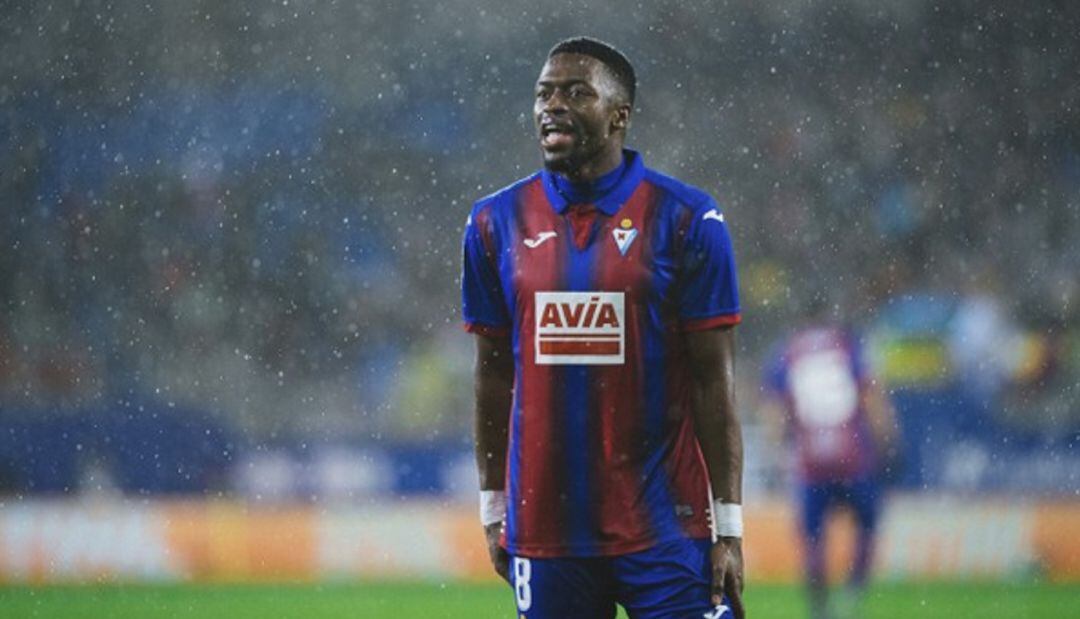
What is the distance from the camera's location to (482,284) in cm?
382

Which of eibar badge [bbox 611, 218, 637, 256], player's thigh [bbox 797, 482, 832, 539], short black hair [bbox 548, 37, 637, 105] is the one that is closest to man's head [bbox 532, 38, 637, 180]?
short black hair [bbox 548, 37, 637, 105]

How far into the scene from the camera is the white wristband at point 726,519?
370cm

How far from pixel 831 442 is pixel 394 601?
2.73m

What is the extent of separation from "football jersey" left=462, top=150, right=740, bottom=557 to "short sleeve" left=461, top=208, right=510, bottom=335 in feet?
0.29

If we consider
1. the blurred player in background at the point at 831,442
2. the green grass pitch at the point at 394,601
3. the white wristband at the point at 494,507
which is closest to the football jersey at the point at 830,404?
the blurred player in background at the point at 831,442

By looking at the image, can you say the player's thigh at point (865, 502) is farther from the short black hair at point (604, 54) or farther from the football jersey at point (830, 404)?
the short black hair at point (604, 54)

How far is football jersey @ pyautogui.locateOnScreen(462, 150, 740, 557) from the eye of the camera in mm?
3637

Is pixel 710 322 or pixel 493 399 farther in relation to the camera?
pixel 493 399

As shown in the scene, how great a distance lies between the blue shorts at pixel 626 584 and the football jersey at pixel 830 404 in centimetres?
470

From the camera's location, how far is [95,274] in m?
14.3

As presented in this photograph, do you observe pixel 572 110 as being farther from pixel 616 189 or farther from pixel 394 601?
pixel 394 601

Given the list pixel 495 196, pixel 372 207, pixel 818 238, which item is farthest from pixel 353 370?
pixel 495 196

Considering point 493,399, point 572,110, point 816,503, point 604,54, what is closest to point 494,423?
point 493,399

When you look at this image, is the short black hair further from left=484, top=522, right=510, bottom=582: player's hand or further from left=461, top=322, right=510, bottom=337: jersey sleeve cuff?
left=484, top=522, right=510, bottom=582: player's hand
